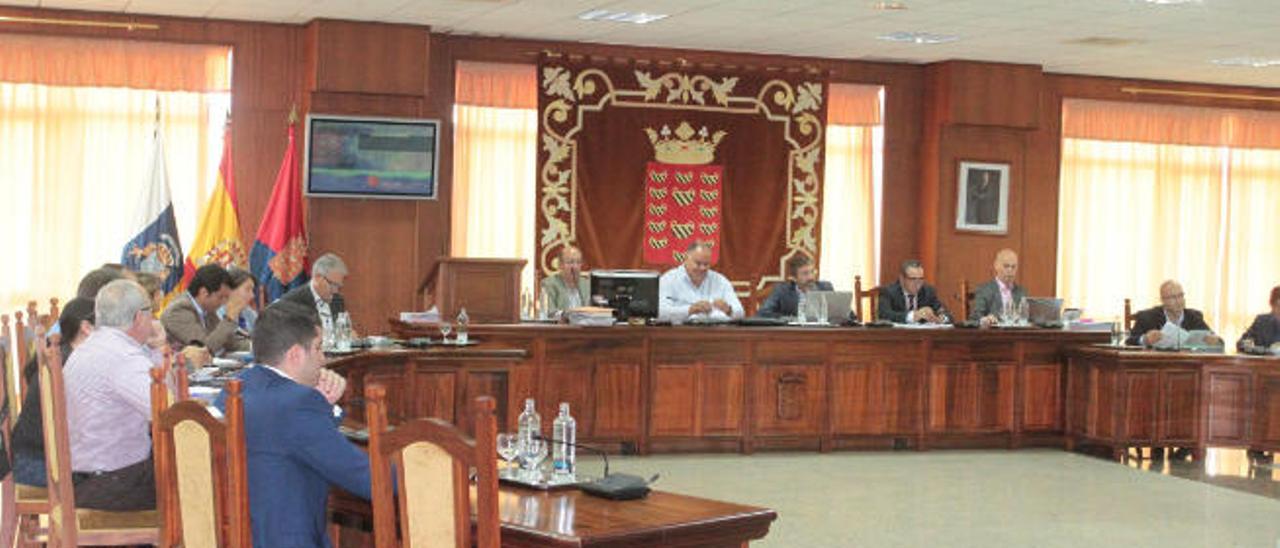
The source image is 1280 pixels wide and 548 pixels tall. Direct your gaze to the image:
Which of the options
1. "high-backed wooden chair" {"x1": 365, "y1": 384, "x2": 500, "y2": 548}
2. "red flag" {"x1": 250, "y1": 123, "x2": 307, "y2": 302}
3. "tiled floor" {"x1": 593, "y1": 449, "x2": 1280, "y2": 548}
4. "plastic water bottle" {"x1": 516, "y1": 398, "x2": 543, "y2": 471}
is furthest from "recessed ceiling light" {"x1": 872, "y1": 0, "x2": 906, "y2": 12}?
"high-backed wooden chair" {"x1": 365, "y1": 384, "x2": 500, "y2": 548}

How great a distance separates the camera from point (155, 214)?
39.5 feet

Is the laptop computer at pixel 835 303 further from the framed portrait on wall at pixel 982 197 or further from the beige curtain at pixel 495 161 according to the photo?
the framed portrait on wall at pixel 982 197

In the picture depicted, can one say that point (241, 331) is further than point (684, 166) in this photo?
No

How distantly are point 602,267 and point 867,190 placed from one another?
2703 mm

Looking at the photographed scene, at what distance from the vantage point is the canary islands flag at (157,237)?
38.5 feet

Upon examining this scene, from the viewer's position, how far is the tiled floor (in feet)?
28.5

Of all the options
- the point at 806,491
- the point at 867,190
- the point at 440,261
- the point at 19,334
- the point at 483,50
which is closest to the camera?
the point at 19,334

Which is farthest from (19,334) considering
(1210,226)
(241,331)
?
(1210,226)

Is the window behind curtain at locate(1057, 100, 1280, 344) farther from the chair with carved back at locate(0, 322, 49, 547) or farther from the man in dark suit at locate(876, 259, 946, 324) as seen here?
the chair with carved back at locate(0, 322, 49, 547)

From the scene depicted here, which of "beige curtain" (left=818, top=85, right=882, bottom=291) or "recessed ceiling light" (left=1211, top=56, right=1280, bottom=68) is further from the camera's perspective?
"beige curtain" (left=818, top=85, right=882, bottom=291)

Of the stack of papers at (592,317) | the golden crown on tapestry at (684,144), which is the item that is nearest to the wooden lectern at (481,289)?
the stack of papers at (592,317)

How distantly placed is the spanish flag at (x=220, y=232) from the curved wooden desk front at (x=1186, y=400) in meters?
6.22

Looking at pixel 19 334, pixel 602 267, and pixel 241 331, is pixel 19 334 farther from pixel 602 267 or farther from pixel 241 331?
pixel 602 267

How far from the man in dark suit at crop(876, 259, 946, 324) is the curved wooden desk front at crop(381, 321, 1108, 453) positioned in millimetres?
608
